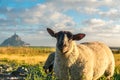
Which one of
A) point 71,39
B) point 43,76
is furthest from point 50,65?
point 71,39

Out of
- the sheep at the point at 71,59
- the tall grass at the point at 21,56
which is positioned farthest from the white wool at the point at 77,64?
the tall grass at the point at 21,56

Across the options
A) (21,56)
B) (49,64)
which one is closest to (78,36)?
(49,64)

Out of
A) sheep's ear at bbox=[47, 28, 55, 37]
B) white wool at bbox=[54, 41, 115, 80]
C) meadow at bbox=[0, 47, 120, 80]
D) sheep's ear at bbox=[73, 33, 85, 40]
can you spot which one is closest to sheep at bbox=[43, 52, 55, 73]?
meadow at bbox=[0, 47, 120, 80]

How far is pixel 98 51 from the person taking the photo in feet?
58.3

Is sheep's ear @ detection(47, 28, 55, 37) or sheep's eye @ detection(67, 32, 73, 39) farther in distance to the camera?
sheep's ear @ detection(47, 28, 55, 37)

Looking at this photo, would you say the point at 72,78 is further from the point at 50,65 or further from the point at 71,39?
the point at 50,65

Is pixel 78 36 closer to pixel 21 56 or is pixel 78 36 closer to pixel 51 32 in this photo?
pixel 51 32

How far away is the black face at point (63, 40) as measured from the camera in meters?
14.3

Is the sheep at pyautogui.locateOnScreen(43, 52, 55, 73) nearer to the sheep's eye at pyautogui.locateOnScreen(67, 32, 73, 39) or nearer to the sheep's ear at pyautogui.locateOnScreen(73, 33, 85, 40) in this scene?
the sheep's ear at pyautogui.locateOnScreen(73, 33, 85, 40)

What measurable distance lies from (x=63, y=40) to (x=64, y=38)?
0.12 meters

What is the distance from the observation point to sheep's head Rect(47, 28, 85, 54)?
47.0 feet

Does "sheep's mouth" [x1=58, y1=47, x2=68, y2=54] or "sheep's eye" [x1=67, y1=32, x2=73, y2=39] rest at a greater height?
"sheep's eye" [x1=67, y1=32, x2=73, y2=39]

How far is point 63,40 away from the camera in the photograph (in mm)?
14438

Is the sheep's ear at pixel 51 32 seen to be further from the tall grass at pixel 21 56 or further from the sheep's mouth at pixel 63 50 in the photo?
the tall grass at pixel 21 56
